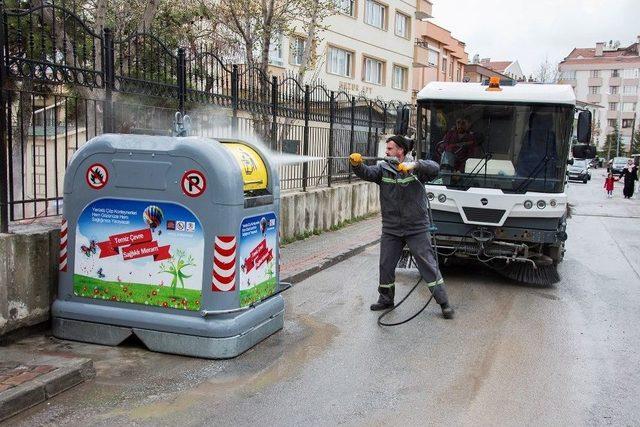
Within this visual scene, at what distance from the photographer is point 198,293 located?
520 cm

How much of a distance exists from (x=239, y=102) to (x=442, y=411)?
20.0 ft

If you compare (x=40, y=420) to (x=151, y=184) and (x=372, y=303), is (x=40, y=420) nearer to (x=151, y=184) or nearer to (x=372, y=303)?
(x=151, y=184)

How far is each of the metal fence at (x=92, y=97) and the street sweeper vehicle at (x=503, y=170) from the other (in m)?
2.76

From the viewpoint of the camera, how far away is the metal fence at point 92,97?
5.54 meters

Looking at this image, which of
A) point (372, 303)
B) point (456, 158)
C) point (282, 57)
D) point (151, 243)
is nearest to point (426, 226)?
point (372, 303)

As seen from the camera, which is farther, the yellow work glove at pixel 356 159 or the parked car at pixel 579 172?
the parked car at pixel 579 172

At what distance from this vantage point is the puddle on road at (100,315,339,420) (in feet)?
14.1

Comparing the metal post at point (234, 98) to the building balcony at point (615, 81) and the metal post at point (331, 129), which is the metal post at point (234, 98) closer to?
the metal post at point (331, 129)

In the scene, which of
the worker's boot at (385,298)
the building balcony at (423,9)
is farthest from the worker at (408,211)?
the building balcony at (423,9)

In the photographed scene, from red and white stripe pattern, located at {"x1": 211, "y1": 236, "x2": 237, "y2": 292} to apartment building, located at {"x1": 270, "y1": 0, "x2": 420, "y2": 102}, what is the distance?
72.7ft

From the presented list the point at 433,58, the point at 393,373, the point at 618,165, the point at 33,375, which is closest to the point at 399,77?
the point at 433,58

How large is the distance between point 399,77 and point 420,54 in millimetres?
2753

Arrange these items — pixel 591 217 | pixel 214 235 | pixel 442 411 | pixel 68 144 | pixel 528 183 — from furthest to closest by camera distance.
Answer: pixel 591 217, pixel 528 183, pixel 68 144, pixel 214 235, pixel 442 411

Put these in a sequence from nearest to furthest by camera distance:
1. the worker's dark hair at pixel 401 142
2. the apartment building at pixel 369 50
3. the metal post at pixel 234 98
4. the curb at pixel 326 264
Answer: the worker's dark hair at pixel 401 142
the curb at pixel 326 264
the metal post at pixel 234 98
the apartment building at pixel 369 50
